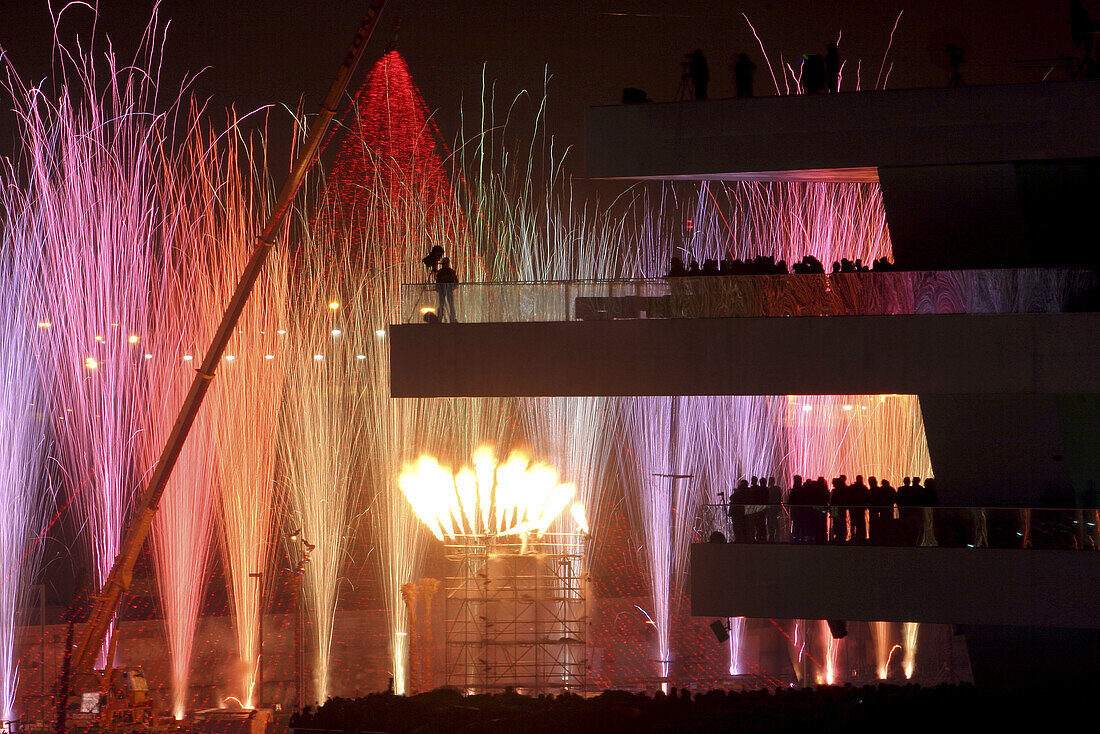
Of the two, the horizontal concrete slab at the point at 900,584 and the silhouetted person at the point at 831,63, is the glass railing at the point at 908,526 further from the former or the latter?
the silhouetted person at the point at 831,63

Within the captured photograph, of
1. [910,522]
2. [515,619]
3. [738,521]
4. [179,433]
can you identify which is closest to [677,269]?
[738,521]

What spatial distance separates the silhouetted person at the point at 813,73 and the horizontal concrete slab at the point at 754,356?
9.60 feet

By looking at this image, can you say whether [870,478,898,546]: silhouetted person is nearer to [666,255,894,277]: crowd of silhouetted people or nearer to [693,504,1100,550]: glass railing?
[693,504,1100,550]: glass railing

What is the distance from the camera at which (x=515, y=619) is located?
2003cm

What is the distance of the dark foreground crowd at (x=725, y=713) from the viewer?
39.1 ft

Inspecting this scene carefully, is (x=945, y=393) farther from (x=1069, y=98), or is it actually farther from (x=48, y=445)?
(x=48, y=445)

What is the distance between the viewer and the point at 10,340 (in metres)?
20.8

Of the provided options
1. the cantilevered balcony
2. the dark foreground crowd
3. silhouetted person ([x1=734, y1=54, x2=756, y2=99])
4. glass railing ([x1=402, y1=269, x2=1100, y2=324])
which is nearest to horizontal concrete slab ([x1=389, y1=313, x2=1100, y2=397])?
the cantilevered balcony

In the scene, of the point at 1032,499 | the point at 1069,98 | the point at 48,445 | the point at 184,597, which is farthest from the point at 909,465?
the point at 48,445

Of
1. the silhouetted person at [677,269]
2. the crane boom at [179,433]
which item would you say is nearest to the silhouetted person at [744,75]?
the silhouetted person at [677,269]

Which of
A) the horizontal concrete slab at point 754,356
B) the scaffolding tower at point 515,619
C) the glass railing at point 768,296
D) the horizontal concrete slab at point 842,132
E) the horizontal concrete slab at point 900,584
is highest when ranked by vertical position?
the horizontal concrete slab at point 842,132

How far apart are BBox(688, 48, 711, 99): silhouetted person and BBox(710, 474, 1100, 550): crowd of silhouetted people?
Result: 4.74m

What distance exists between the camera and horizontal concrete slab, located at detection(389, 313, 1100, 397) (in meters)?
12.6

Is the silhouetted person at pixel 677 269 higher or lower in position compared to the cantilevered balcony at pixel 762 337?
higher
